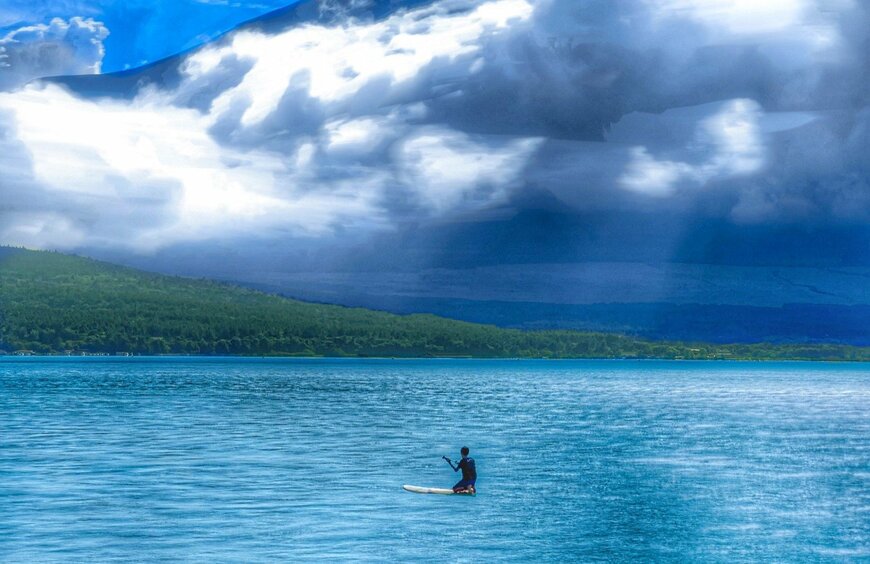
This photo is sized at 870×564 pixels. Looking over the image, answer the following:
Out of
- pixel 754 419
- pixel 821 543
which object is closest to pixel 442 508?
pixel 821 543

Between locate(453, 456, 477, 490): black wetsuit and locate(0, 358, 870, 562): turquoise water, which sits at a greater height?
locate(453, 456, 477, 490): black wetsuit

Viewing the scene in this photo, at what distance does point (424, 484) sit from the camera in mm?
54062

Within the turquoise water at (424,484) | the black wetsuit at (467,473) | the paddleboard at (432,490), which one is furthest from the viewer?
the paddleboard at (432,490)

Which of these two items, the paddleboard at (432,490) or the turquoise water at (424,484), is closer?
the turquoise water at (424,484)

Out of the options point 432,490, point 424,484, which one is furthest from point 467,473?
point 424,484

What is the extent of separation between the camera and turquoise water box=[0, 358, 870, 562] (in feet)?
125

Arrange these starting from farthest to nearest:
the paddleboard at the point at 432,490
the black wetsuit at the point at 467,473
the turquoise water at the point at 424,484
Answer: the paddleboard at the point at 432,490
the black wetsuit at the point at 467,473
the turquoise water at the point at 424,484

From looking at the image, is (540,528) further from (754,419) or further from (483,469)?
(754,419)

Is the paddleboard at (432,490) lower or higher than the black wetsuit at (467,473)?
lower

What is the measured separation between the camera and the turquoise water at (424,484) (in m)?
38.1

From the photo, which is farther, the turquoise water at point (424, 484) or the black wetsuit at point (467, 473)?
the black wetsuit at point (467, 473)

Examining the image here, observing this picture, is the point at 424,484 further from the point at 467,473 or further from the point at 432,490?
the point at 467,473

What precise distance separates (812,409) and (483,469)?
8326 centimetres

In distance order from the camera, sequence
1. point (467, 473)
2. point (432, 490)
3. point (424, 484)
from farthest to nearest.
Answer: point (424, 484) → point (432, 490) → point (467, 473)
